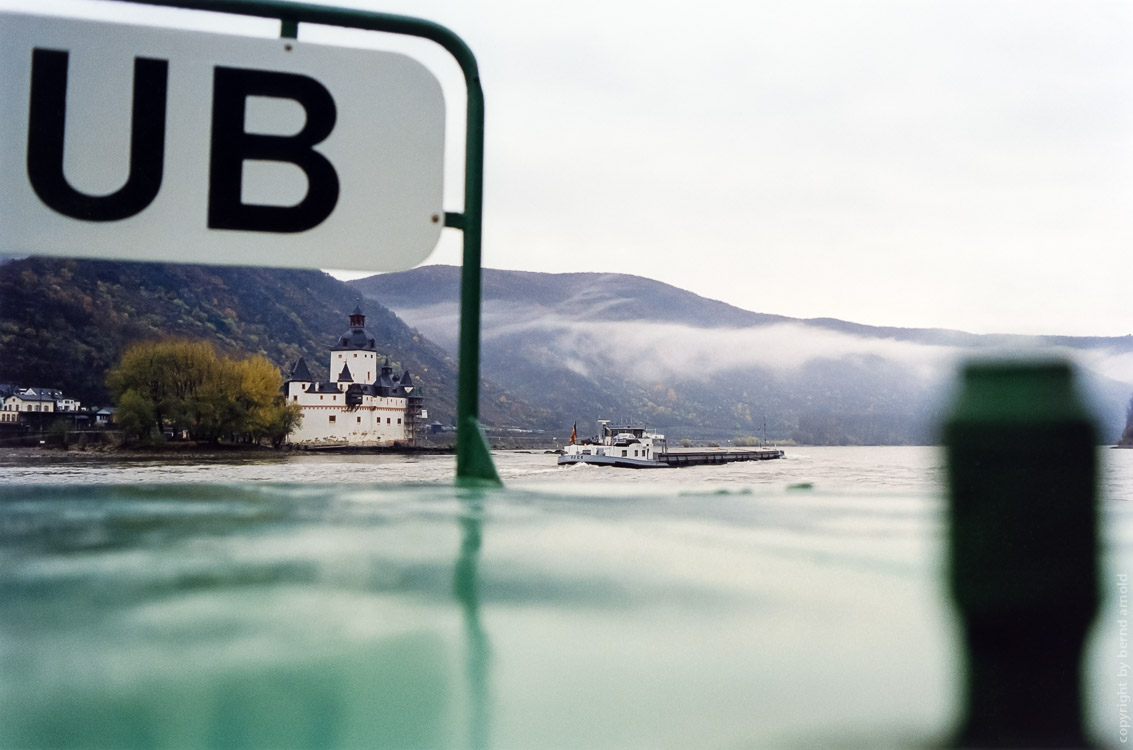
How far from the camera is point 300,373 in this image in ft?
160

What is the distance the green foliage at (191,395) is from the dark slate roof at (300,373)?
30.1 ft

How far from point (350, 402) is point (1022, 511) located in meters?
49.7

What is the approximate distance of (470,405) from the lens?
5.59 feet

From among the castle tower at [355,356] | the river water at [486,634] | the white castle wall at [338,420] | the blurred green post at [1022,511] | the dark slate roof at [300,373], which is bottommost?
the white castle wall at [338,420]

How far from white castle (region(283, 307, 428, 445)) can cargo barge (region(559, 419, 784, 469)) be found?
35.4 feet

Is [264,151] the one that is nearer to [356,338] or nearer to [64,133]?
[64,133]

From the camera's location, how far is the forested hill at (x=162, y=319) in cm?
Answer: 4234

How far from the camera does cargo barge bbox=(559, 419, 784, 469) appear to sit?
146 feet

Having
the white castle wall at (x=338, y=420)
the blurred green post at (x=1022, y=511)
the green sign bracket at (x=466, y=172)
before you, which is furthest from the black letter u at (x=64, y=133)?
the white castle wall at (x=338, y=420)

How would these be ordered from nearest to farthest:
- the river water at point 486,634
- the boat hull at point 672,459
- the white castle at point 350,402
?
the river water at point 486,634 < the boat hull at point 672,459 < the white castle at point 350,402

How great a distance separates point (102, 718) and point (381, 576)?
0.32 meters

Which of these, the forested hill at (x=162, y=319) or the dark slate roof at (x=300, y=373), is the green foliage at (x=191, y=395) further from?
the dark slate roof at (x=300, y=373)

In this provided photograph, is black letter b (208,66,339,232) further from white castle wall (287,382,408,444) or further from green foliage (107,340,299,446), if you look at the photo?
white castle wall (287,382,408,444)

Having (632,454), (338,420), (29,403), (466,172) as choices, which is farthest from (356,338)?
(466,172)
